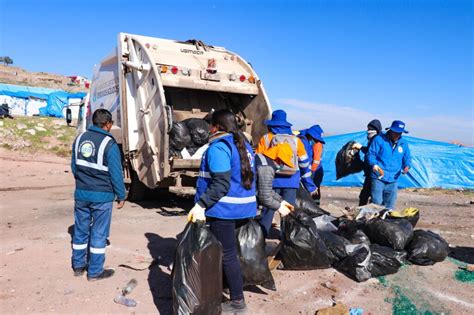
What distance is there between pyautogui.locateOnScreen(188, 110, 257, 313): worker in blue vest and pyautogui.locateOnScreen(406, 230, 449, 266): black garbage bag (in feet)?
7.31

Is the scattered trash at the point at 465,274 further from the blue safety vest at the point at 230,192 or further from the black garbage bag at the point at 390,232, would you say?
the blue safety vest at the point at 230,192

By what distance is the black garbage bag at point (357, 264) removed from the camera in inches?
158

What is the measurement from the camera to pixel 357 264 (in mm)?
4047

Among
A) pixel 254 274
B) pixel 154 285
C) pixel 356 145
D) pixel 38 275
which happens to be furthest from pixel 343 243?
pixel 38 275

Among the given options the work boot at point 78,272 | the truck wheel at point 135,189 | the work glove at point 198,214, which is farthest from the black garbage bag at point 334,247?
the truck wheel at point 135,189

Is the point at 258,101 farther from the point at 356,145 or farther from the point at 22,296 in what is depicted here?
the point at 22,296

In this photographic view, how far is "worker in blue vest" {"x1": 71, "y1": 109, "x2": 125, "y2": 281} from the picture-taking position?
145 inches

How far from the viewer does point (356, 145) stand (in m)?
6.42

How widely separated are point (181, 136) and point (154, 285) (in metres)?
2.97

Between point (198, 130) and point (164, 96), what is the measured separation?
0.73 meters

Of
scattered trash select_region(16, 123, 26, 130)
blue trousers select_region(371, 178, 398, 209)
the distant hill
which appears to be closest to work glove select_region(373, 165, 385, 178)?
blue trousers select_region(371, 178, 398, 209)

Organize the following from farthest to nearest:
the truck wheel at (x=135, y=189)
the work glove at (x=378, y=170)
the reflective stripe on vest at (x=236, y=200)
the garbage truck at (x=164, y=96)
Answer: the truck wheel at (x=135, y=189) → the garbage truck at (x=164, y=96) → the work glove at (x=378, y=170) → the reflective stripe on vest at (x=236, y=200)

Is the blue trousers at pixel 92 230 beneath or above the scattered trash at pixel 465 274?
above

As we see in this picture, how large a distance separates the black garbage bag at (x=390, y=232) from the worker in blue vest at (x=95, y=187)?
270 centimetres
